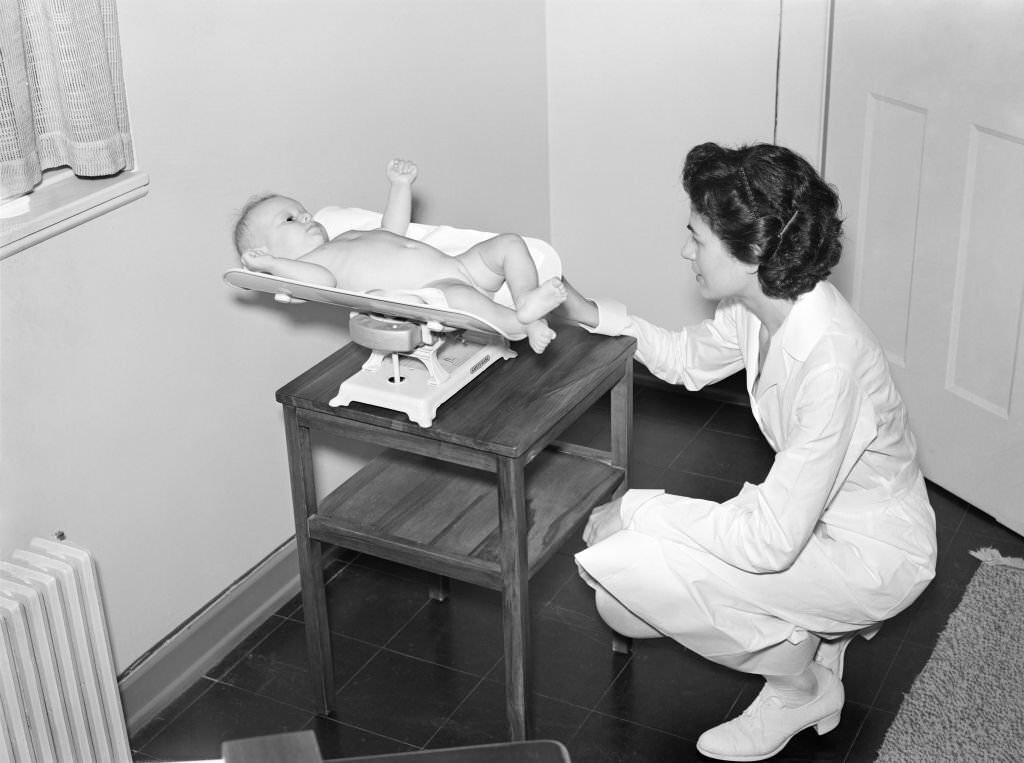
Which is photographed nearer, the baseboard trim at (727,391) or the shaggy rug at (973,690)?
the shaggy rug at (973,690)

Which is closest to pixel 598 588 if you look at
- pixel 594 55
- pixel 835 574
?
pixel 835 574

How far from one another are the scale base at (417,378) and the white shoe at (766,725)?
2.49 feet

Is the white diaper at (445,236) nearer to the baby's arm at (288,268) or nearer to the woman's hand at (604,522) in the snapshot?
the baby's arm at (288,268)

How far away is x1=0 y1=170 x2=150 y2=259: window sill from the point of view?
6.51 ft

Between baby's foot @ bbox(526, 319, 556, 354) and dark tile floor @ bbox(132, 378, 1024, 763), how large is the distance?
0.56 meters

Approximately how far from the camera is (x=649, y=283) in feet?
11.3

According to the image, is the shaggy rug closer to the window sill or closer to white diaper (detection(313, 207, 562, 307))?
white diaper (detection(313, 207, 562, 307))

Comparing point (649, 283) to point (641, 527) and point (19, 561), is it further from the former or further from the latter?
point (19, 561)

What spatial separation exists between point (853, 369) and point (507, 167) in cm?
137

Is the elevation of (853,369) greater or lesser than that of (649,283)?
greater

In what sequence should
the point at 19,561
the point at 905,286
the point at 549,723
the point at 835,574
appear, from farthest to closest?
the point at 905,286, the point at 549,723, the point at 835,574, the point at 19,561

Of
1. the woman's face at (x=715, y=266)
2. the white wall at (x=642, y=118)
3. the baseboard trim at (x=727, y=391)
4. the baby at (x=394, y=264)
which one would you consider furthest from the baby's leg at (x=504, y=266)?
the baseboard trim at (x=727, y=391)

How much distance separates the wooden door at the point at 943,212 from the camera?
8.83 feet

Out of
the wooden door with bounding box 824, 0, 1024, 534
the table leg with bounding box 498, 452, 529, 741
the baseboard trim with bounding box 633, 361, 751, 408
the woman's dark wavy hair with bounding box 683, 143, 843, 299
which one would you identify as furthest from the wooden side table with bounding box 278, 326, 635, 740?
the baseboard trim with bounding box 633, 361, 751, 408
